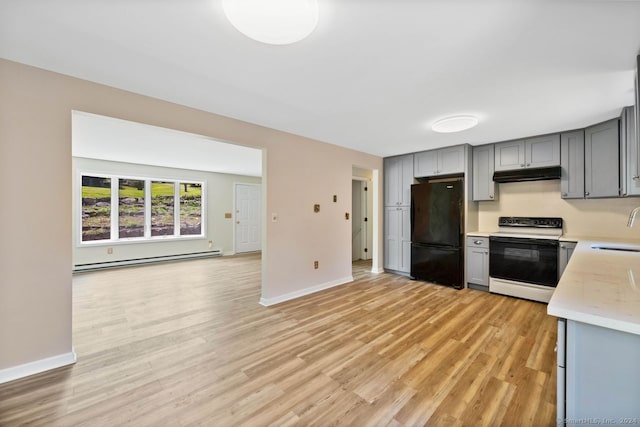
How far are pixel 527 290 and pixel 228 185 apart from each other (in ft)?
22.5

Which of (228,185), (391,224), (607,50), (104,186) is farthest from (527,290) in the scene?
(104,186)

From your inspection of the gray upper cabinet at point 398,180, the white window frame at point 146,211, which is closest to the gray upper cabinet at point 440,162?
the gray upper cabinet at point 398,180

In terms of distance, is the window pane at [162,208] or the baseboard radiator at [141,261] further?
the window pane at [162,208]

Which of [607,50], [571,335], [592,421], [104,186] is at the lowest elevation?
[592,421]

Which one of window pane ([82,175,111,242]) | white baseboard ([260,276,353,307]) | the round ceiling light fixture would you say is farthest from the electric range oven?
window pane ([82,175,111,242])

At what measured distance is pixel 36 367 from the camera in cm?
188

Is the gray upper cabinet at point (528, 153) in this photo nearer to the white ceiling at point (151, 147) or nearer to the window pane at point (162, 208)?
the white ceiling at point (151, 147)

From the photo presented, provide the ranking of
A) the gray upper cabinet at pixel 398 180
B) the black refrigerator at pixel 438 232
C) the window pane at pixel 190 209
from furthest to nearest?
the window pane at pixel 190 209 < the gray upper cabinet at pixel 398 180 < the black refrigerator at pixel 438 232

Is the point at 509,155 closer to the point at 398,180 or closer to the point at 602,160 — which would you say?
the point at 602,160

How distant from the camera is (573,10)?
4.49 feet

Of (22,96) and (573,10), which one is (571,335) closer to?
(573,10)

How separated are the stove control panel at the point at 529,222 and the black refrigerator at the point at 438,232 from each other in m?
0.72

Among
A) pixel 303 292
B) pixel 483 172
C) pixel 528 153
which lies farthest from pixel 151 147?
pixel 528 153

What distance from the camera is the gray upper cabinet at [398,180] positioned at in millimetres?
4703
